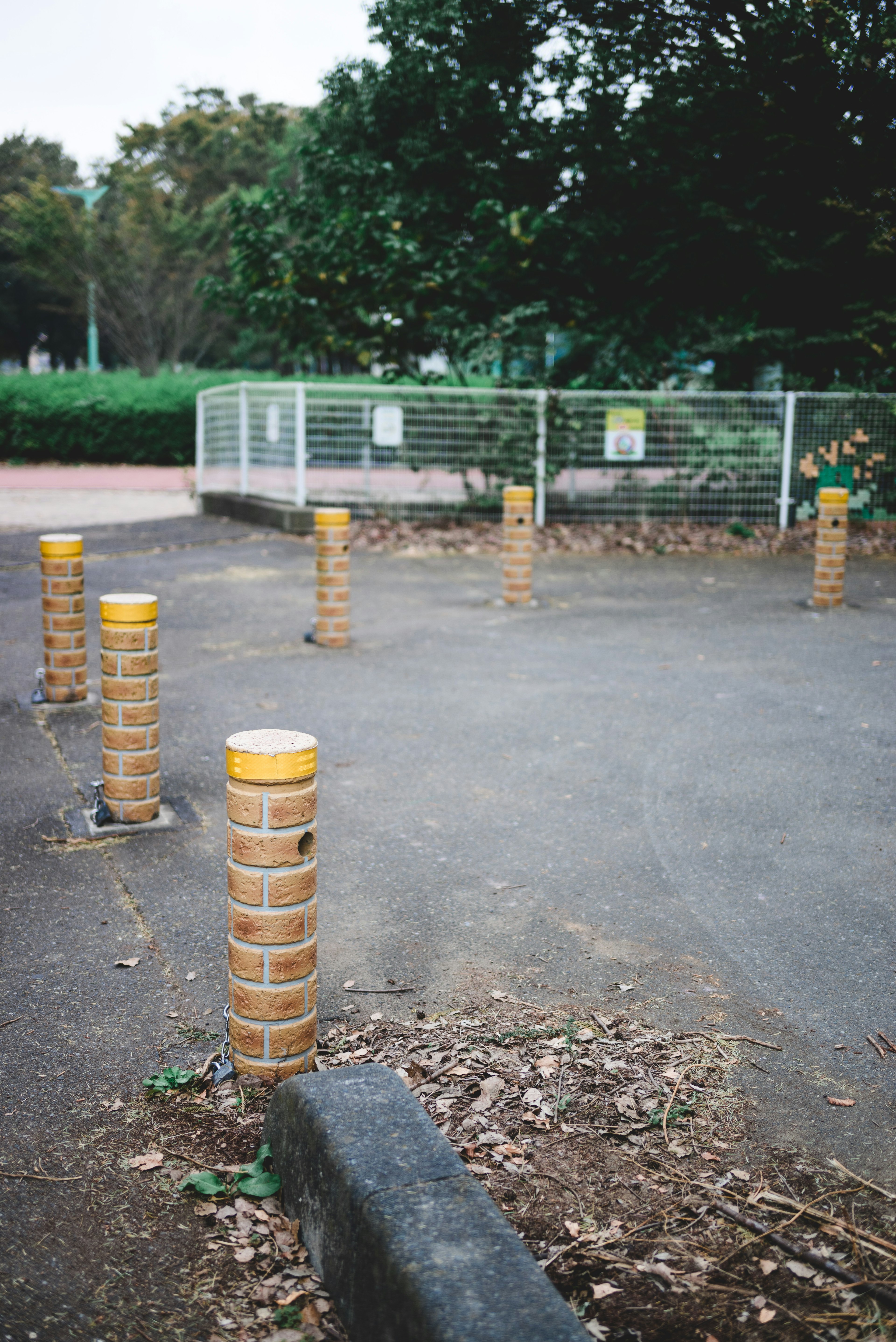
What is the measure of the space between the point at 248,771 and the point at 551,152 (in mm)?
16214

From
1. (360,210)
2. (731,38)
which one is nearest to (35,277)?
(360,210)

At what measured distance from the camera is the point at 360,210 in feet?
58.3

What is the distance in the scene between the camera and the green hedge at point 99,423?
1061 inches

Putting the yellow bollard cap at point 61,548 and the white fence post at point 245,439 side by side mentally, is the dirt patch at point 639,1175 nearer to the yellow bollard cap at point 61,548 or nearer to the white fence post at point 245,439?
the yellow bollard cap at point 61,548

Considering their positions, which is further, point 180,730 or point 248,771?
point 180,730

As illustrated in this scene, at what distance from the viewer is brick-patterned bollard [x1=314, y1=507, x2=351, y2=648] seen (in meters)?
8.86

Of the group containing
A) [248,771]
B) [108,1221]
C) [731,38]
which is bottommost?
[108,1221]

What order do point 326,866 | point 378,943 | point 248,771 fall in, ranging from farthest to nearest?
point 326,866 < point 378,943 < point 248,771

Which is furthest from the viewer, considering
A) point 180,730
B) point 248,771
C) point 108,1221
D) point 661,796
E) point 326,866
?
point 180,730

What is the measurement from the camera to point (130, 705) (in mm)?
5312

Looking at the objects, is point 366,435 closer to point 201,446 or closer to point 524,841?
point 201,446

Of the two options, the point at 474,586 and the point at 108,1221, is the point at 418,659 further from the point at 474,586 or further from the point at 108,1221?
the point at 108,1221

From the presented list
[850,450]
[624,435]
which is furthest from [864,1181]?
[850,450]

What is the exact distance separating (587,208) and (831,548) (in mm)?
9106
